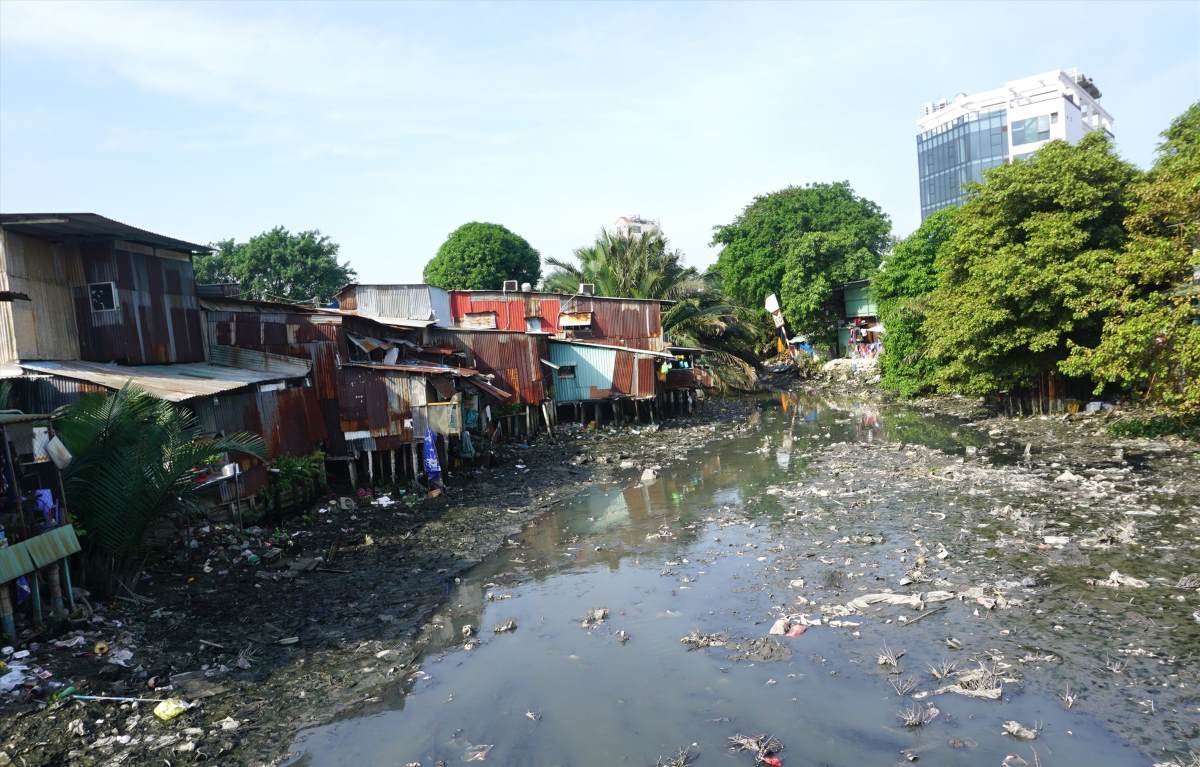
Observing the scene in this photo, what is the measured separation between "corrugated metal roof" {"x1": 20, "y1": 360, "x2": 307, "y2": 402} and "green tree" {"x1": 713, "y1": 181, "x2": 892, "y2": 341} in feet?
100.0

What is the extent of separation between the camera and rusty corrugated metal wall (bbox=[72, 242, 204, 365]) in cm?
1244

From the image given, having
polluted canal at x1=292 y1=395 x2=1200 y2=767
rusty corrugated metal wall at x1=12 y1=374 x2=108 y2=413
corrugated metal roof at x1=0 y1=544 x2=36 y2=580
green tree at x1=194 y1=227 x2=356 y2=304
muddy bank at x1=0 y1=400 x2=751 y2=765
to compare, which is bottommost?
polluted canal at x1=292 y1=395 x2=1200 y2=767

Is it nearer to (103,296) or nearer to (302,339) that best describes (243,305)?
(302,339)

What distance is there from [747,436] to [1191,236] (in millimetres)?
12519

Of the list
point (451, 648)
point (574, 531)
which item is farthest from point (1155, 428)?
point (451, 648)

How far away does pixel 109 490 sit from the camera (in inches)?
349

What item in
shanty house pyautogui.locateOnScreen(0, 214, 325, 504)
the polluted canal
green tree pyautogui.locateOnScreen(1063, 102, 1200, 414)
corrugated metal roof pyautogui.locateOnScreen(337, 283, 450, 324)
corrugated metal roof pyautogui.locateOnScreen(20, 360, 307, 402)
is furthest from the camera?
corrugated metal roof pyautogui.locateOnScreen(337, 283, 450, 324)

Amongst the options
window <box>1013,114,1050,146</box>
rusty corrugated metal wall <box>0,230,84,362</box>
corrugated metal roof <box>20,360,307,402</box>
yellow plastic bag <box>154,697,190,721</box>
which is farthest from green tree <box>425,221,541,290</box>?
window <box>1013,114,1050,146</box>

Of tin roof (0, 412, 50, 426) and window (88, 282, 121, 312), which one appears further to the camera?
window (88, 282, 121, 312)

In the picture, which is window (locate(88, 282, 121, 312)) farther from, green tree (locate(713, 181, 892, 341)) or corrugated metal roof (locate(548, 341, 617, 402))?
green tree (locate(713, 181, 892, 341))

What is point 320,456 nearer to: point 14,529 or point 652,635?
point 14,529

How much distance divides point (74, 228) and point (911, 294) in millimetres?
27183

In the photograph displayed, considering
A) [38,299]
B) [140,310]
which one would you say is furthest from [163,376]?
[38,299]

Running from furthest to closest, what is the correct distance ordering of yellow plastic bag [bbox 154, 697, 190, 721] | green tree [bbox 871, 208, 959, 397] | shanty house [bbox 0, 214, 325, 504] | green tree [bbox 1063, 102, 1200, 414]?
1. green tree [bbox 871, 208, 959, 397]
2. green tree [bbox 1063, 102, 1200, 414]
3. shanty house [bbox 0, 214, 325, 504]
4. yellow plastic bag [bbox 154, 697, 190, 721]
